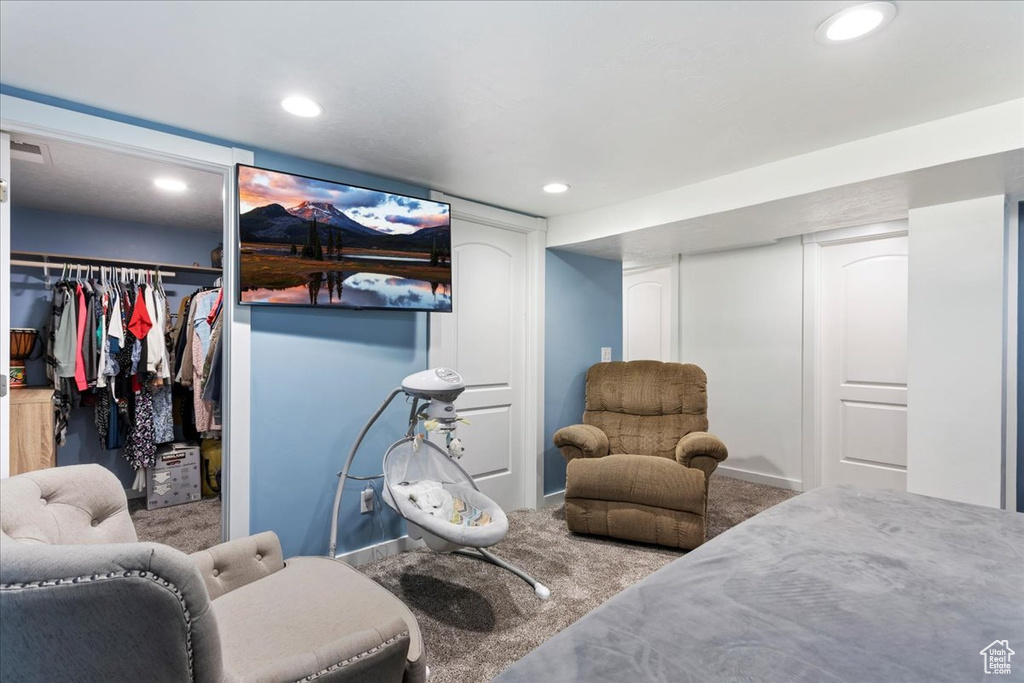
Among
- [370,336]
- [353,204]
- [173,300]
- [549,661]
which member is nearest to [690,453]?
[370,336]

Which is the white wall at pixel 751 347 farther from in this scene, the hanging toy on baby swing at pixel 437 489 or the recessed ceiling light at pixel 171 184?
the recessed ceiling light at pixel 171 184

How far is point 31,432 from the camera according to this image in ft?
10.1

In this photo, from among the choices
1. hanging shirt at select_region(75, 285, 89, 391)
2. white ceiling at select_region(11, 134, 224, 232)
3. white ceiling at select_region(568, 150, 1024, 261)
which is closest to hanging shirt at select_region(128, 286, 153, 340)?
hanging shirt at select_region(75, 285, 89, 391)

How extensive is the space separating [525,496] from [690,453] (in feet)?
4.55

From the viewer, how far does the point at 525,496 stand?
3.75 meters

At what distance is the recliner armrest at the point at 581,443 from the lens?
322 centimetres

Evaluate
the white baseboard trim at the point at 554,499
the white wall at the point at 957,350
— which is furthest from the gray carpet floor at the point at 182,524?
the white wall at the point at 957,350

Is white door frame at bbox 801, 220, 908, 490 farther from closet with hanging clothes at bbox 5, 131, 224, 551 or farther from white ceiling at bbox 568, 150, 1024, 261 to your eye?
closet with hanging clothes at bbox 5, 131, 224, 551

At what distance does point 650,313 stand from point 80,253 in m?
5.23

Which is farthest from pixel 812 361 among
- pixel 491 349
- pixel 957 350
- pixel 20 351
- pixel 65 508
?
pixel 20 351

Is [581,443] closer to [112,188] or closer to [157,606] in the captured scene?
[157,606]

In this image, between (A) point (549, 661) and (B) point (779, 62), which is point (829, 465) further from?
(A) point (549, 661)

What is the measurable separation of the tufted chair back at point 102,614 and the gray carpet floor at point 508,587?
125cm

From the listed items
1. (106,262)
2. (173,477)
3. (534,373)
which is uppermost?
(106,262)
